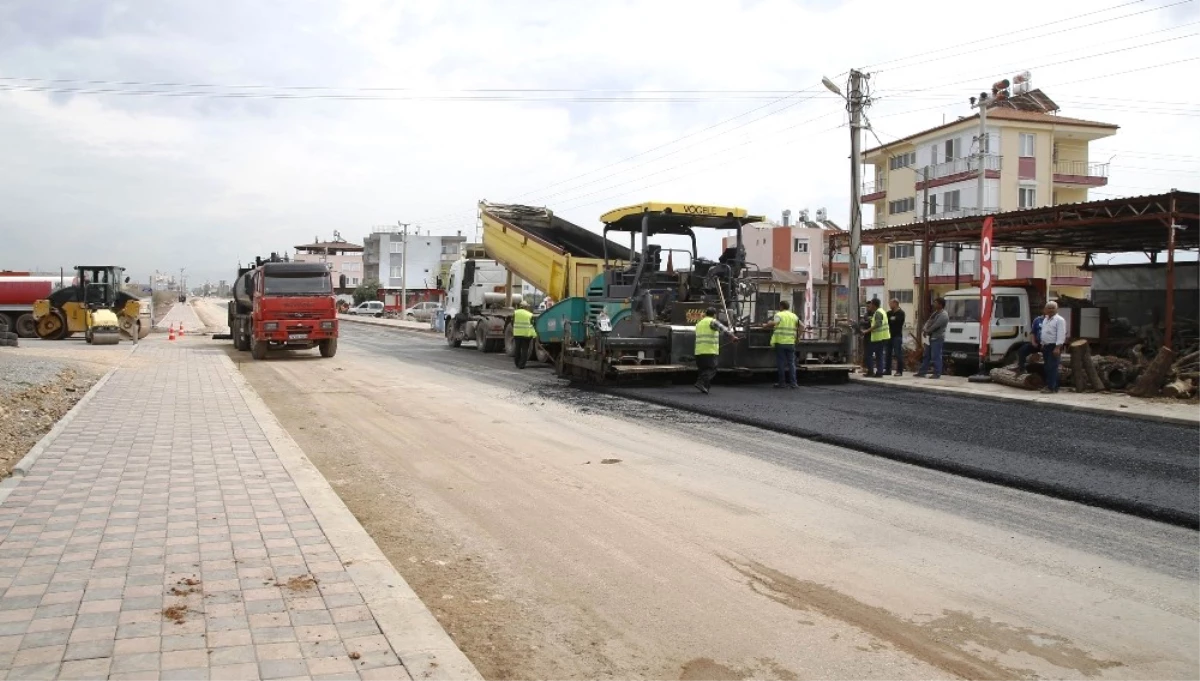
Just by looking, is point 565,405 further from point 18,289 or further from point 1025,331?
point 18,289

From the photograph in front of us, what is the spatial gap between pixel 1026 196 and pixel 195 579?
43132mm

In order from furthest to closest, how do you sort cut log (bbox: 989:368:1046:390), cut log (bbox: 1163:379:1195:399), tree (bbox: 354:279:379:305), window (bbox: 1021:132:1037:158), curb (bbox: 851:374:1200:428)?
tree (bbox: 354:279:379:305)
window (bbox: 1021:132:1037:158)
cut log (bbox: 989:368:1046:390)
cut log (bbox: 1163:379:1195:399)
curb (bbox: 851:374:1200:428)

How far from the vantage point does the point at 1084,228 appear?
17938 millimetres

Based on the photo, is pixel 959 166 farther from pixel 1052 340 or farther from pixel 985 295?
pixel 1052 340

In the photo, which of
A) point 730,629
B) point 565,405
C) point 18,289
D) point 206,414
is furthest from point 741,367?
point 18,289

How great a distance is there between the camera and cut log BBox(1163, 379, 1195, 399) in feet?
42.1

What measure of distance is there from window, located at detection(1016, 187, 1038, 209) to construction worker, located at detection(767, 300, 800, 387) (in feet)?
103

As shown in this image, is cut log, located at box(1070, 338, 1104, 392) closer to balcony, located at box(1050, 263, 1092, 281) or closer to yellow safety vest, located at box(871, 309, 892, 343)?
yellow safety vest, located at box(871, 309, 892, 343)

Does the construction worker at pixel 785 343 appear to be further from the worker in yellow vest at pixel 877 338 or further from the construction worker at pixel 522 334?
the construction worker at pixel 522 334

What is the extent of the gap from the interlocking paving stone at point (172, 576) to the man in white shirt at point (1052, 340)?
1188cm

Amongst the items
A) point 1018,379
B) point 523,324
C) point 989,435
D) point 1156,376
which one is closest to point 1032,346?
point 1018,379

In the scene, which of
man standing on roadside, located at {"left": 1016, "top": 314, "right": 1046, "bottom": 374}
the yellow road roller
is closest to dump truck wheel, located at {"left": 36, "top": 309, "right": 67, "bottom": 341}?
the yellow road roller

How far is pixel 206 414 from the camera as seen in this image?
33.6 ft

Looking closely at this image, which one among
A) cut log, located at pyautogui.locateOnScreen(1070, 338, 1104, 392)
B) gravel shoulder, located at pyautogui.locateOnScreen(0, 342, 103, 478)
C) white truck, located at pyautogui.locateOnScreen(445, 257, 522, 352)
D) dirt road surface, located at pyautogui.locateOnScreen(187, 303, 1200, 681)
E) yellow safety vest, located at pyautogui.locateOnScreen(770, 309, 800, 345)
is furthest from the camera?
white truck, located at pyautogui.locateOnScreen(445, 257, 522, 352)
